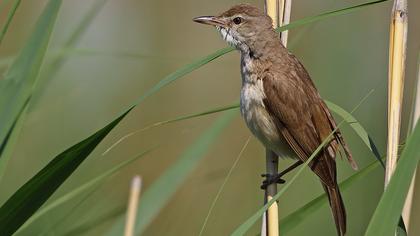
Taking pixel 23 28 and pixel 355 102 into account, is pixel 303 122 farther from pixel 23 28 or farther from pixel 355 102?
pixel 23 28

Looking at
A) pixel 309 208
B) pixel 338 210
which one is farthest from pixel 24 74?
pixel 338 210

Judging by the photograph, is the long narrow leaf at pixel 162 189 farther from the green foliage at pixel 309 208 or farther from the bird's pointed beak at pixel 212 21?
the bird's pointed beak at pixel 212 21

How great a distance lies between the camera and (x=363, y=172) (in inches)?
81.1

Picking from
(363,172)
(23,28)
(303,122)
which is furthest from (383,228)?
(23,28)

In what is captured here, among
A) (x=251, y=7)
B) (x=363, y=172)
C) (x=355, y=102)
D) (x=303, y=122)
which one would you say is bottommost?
(x=355, y=102)

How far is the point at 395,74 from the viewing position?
7.19 ft

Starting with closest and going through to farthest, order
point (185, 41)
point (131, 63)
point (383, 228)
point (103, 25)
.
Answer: point (383, 228), point (103, 25), point (131, 63), point (185, 41)

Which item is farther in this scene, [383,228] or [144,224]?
[144,224]

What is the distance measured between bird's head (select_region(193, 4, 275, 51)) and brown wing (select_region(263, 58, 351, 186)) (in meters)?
0.17

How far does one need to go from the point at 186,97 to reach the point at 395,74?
3.63 meters

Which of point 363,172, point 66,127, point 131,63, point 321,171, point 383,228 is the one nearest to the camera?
point 383,228

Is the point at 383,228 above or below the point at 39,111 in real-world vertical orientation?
above

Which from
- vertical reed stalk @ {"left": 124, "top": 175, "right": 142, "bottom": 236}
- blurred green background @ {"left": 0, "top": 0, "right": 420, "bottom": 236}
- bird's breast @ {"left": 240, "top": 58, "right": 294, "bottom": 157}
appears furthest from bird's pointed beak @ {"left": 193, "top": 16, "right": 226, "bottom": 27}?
vertical reed stalk @ {"left": 124, "top": 175, "right": 142, "bottom": 236}

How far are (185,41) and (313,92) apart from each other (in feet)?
10.3
